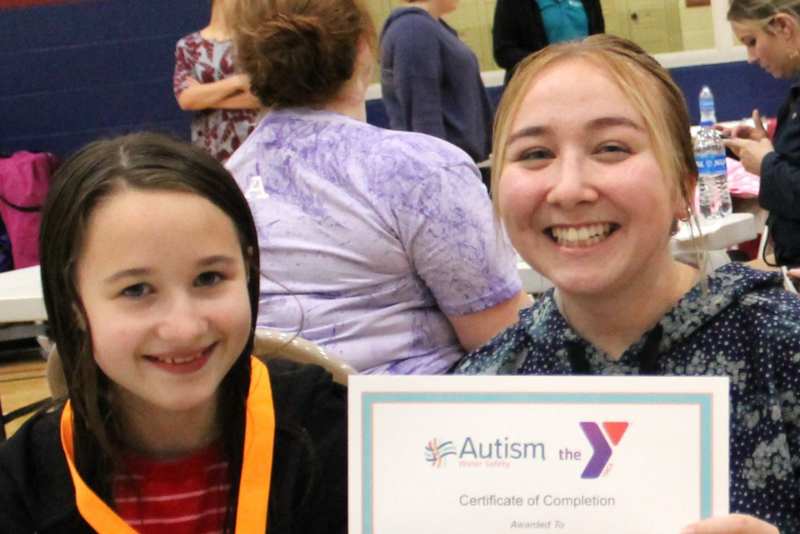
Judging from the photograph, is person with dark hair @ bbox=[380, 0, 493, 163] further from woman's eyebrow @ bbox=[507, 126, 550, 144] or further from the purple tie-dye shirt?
woman's eyebrow @ bbox=[507, 126, 550, 144]

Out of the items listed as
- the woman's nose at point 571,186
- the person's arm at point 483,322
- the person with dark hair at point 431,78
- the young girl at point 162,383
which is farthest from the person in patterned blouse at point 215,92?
the woman's nose at point 571,186

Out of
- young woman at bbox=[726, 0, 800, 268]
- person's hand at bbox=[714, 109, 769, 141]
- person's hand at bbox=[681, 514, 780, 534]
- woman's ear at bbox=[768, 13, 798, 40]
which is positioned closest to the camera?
person's hand at bbox=[681, 514, 780, 534]

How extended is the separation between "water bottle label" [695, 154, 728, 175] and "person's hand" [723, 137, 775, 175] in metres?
0.10

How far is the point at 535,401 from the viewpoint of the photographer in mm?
1181

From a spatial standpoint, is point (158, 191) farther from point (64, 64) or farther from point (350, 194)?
point (64, 64)

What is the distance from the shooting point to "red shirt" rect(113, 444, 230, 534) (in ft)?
4.98

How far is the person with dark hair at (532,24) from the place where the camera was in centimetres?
581

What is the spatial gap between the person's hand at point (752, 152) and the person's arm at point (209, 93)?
190 cm

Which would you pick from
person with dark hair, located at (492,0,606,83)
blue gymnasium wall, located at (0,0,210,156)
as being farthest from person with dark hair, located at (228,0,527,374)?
blue gymnasium wall, located at (0,0,210,156)

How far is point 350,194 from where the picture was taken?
2.17m

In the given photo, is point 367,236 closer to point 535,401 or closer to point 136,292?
point 136,292

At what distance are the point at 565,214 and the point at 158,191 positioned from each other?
51cm

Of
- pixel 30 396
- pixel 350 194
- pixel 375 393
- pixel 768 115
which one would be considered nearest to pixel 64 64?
pixel 30 396

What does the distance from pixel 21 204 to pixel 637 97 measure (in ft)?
17.2
